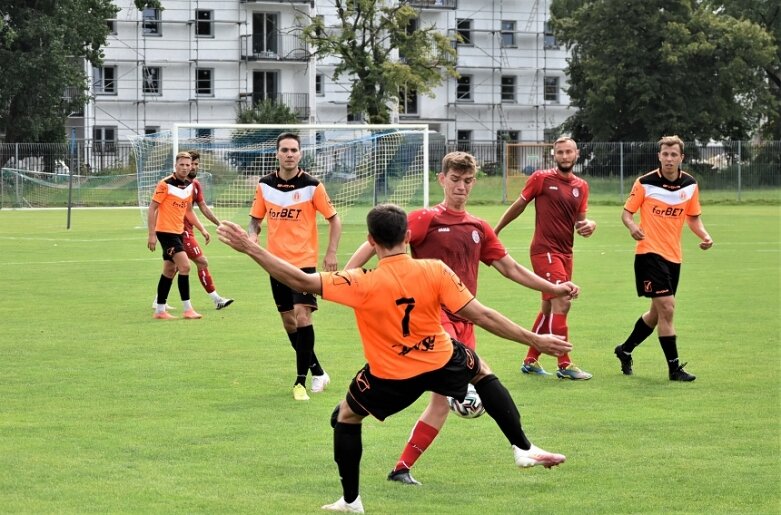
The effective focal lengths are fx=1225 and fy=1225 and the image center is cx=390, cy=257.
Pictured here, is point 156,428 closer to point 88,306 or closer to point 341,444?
point 341,444

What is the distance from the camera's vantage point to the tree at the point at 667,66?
195ft

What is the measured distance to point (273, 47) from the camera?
234 feet

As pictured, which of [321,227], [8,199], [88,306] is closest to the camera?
[88,306]

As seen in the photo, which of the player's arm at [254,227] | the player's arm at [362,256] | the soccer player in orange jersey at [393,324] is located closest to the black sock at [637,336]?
the player's arm at [254,227]

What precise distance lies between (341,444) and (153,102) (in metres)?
64.2

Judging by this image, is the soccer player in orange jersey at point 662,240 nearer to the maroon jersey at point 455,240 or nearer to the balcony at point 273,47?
the maroon jersey at point 455,240

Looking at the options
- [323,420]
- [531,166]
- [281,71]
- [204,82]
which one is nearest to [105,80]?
[204,82]

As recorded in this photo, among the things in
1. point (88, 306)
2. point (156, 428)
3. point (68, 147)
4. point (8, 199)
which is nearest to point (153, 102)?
point (68, 147)

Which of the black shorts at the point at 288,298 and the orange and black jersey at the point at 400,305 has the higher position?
the orange and black jersey at the point at 400,305

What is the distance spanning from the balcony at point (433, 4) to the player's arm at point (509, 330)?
224ft

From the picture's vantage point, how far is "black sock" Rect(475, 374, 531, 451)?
6609mm

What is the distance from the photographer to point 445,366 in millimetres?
6402

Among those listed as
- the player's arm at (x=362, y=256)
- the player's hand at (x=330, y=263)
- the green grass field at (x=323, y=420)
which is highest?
the player's arm at (x=362, y=256)

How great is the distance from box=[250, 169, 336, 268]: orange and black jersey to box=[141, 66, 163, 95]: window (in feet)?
195
